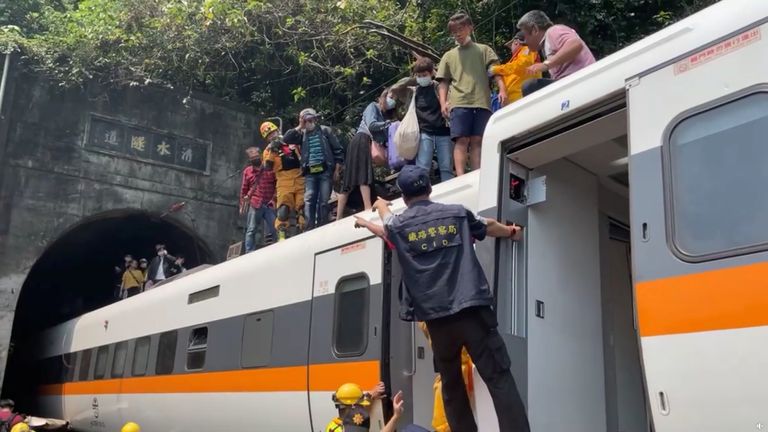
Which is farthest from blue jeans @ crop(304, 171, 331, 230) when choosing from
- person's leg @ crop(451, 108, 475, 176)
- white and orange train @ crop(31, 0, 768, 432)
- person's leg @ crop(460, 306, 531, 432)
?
person's leg @ crop(460, 306, 531, 432)

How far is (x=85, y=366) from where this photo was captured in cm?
1240

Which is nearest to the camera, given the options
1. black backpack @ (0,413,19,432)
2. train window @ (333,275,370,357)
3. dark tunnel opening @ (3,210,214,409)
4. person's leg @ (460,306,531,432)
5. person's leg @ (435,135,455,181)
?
person's leg @ (460,306,531,432)

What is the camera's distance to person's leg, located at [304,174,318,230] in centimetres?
840

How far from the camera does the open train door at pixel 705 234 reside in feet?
9.19

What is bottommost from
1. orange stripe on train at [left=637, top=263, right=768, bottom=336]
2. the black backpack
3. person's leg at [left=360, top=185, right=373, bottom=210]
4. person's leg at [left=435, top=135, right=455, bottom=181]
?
the black backpack

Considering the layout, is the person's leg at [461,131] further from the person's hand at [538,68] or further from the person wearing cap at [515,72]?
the person's hand at [538,68]

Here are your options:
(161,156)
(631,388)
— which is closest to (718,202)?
(631,388)

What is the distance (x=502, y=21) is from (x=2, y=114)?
1030cm

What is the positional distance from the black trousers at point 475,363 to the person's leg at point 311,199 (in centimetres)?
451

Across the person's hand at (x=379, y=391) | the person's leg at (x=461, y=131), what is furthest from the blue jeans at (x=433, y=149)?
the person's hand at (x=379, y=391)

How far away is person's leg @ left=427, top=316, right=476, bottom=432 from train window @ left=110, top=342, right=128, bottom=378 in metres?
7.62

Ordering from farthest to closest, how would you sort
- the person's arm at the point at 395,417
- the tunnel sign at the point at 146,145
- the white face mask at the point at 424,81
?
the tunnel sign at the point at 146,145 < the white face mask at the point at 424,81 < the person's arm at the point at 395,417

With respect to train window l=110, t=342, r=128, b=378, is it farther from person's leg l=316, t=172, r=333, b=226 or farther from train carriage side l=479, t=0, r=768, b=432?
train carriage side l=479, t=0, r=768, b=432

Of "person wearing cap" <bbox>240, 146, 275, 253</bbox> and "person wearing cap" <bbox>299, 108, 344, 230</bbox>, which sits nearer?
"person wearing cap" <bbox>299, 108, 344, 230</bbox>
